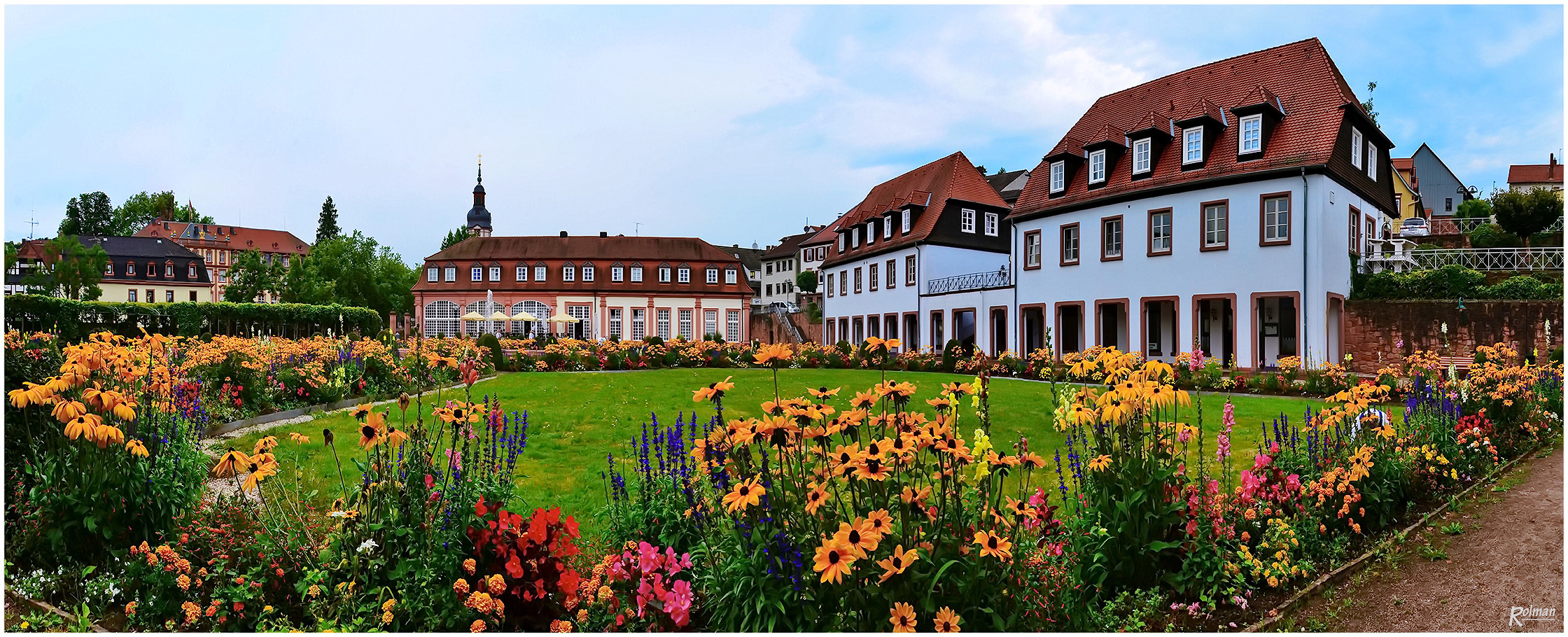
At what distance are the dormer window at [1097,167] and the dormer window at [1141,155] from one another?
3.18 ft

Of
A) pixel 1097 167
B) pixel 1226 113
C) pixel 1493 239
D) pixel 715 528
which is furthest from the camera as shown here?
pixel 1493 239

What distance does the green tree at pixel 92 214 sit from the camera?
88312 mm

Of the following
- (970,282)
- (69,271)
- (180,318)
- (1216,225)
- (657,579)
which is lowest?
(657,579)

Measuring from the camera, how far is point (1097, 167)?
88.1 feet

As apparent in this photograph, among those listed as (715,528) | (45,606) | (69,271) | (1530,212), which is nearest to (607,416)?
(45,606)

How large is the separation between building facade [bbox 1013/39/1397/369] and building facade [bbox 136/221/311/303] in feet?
287

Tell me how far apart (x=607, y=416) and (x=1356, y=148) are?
890 inches

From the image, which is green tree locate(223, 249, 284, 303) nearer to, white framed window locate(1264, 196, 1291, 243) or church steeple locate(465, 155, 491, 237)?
church steeple locate(465, 155, 491, 237)

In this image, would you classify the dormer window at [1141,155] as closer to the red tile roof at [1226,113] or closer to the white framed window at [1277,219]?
the red tile roof at [1226,113]

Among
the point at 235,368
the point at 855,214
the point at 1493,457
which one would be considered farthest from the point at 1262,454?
the point at 855,214

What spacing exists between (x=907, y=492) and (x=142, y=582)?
398cm

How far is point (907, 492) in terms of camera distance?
11.7ft

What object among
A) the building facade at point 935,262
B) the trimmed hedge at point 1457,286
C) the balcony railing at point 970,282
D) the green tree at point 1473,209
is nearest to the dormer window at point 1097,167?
the balcony railing at point 970,282

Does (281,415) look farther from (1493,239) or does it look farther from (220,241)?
(220,241)
